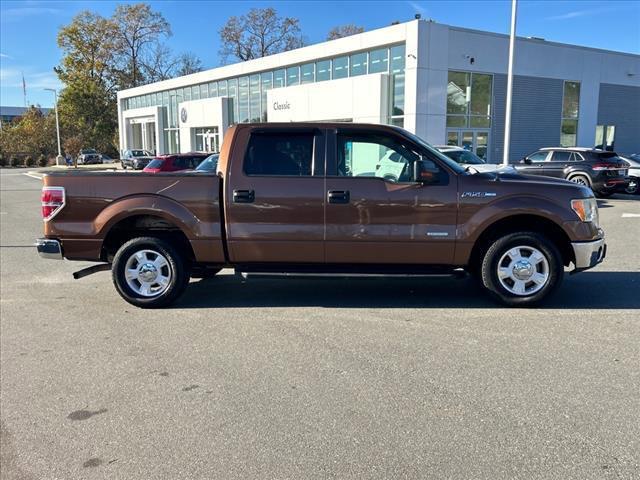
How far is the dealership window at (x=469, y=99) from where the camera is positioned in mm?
26516

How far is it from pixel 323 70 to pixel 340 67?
4.93 feet

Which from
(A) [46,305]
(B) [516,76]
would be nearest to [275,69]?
(B) [516,76]

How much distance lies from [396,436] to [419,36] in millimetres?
24177

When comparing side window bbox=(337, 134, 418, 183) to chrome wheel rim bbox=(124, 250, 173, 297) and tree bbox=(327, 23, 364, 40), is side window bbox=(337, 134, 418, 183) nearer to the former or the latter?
chrome wheel rim bbox=(124, 250, 173, 297)

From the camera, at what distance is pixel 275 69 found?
35.2 metres

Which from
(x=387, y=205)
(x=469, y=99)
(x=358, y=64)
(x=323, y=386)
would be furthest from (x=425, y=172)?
(x=358, y=64)

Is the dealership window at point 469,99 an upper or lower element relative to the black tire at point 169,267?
upper

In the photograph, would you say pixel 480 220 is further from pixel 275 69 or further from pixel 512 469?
pixel 275 69

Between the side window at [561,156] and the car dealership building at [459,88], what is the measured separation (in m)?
8.42

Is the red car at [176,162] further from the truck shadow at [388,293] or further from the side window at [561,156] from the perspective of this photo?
the truck shadow at [388,293]

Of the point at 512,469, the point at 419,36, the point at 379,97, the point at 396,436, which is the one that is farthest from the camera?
the point at 379,97

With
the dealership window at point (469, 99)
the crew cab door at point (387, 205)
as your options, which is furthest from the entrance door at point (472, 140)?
the crew cab door at point (387, 205)

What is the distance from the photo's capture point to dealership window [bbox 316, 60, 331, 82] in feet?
102

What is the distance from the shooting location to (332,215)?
18.9ft
